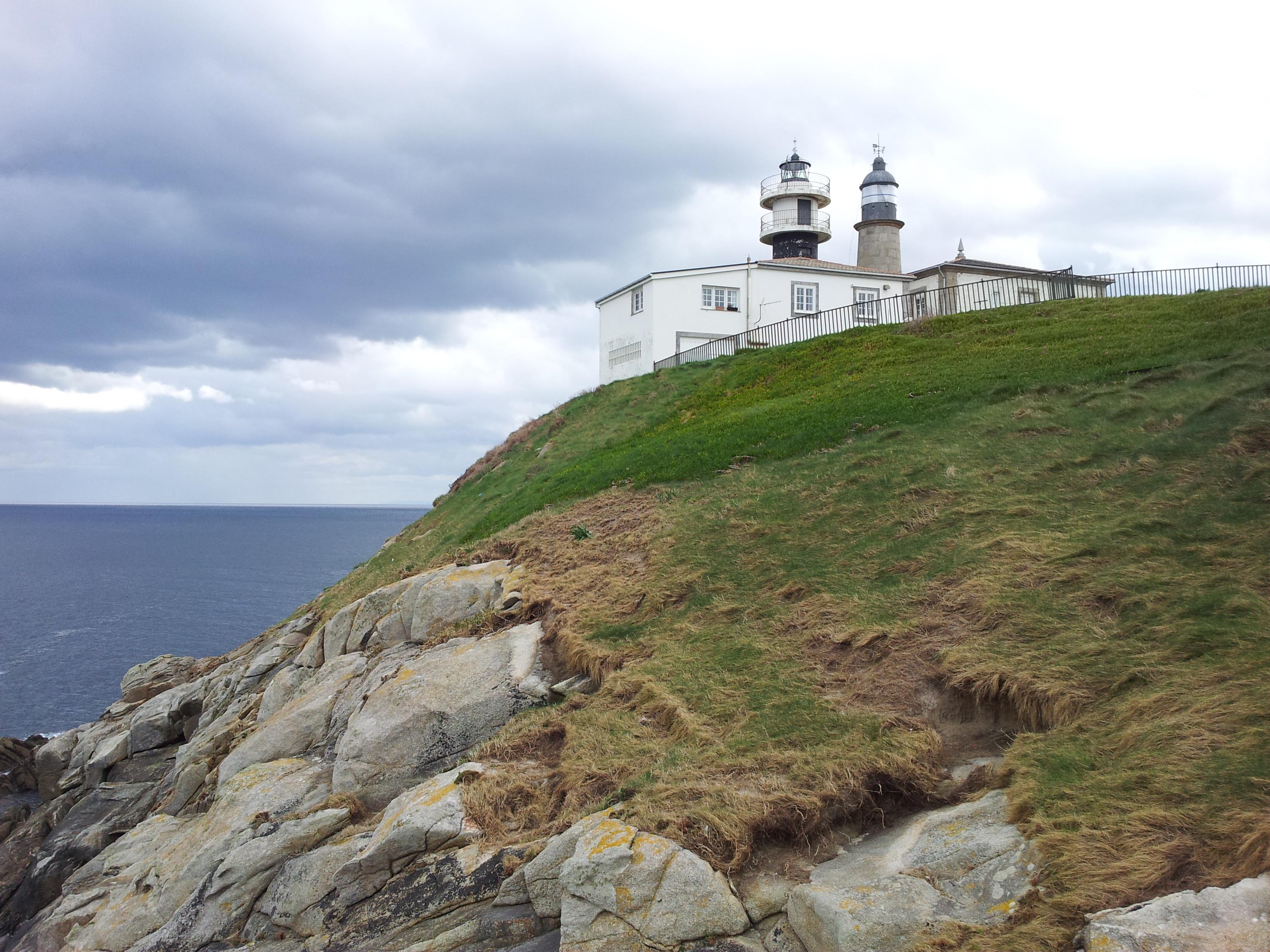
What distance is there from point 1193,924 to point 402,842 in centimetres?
778

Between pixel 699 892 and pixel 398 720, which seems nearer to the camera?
pixel 699 892

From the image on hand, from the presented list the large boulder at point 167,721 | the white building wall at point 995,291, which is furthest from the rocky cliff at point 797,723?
the white building wall at point 995,291

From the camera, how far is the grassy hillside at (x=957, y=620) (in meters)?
6.98

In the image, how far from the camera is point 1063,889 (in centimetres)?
611

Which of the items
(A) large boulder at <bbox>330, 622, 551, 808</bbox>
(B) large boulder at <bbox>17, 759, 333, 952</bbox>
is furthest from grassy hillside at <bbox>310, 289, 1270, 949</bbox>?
(B) large boulder at <bbox>17, 759, 333, 952</bbox>

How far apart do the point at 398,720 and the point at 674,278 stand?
36495 mm

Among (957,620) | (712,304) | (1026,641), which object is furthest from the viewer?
(712,304)

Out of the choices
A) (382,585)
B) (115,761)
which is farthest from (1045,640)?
(115,761)

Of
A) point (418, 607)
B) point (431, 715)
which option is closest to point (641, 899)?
point (431, 715)

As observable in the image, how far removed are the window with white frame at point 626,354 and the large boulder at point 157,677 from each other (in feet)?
88.0

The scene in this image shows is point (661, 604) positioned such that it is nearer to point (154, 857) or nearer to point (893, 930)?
point (893, 930)

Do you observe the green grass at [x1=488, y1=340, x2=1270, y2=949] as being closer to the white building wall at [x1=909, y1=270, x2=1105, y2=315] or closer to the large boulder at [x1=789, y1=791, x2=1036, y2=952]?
the large boulder at [x1=789, y1=791, x2=1036, y2=952]

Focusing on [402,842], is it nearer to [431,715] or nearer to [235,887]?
[235,887]

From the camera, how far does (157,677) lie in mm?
31578
